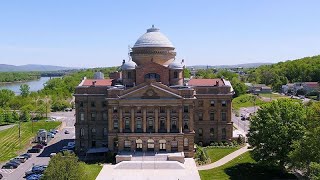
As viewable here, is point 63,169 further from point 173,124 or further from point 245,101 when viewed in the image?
point 245,101

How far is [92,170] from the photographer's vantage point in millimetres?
61875

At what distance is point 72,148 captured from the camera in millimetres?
77438

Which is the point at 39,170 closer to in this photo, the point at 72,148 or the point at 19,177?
the point at 19,177

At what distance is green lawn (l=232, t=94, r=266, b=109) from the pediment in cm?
7317

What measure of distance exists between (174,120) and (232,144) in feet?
46.5

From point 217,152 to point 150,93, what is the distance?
15870 mm

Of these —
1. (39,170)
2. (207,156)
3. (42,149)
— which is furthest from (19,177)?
(207,156)

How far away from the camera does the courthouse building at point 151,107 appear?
6831 centimetres

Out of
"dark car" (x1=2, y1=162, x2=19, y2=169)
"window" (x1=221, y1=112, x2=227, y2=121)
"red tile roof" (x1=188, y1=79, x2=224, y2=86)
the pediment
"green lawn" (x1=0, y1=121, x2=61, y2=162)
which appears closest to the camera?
"dark car" (x1=2, y1=162, x2=19, y2=169)

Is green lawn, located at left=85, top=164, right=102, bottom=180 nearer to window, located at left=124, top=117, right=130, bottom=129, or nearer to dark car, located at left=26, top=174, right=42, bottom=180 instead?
dark car, located at left=26, top=174, right=42, bottom=180

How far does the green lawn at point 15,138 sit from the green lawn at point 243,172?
120 feet

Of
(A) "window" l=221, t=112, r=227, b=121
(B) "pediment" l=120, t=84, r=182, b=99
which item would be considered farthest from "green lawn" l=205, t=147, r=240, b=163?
(B) "pediment" l=120, t=84, r=182, b=99

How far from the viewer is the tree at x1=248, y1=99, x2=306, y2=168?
5594cm

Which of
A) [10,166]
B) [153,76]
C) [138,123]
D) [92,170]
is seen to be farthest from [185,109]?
[10,166]
